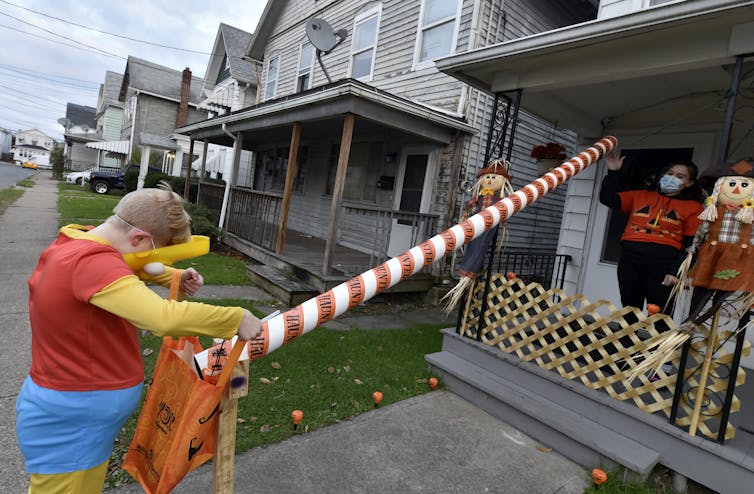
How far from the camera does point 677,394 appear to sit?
2.73 metres

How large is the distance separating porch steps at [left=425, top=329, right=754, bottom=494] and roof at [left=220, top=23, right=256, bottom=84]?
49.4 ft

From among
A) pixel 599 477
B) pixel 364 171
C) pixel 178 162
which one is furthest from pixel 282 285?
pixel 178 162

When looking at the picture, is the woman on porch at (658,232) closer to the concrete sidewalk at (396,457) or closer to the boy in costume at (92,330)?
the concrete sidewalk at (396,457)

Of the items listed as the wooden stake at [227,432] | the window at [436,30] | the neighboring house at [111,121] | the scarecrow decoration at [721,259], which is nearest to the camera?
the wooden stake at [227,432]

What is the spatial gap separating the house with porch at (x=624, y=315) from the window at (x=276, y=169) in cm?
790

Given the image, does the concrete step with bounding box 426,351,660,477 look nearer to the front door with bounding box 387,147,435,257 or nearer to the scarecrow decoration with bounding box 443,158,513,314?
the scarecrow decoration with bounding box 443,158,513,314

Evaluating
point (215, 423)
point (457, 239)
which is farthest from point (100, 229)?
point (457, 239)

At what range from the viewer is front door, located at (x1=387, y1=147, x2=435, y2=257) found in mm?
7715

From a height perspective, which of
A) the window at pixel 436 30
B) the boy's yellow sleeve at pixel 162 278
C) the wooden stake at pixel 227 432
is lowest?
the wooden stake at pixel 227 432

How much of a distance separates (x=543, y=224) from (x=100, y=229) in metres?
8.94

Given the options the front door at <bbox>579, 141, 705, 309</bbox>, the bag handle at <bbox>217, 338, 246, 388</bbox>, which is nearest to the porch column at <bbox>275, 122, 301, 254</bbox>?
the front door at <bbox>579, 141, 705, 309</bbox>

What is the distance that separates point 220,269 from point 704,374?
22.9 ft

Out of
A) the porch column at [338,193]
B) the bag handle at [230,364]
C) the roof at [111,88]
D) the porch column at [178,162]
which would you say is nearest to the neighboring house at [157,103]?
the porch column at [178,162]

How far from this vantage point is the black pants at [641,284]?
3.27m
